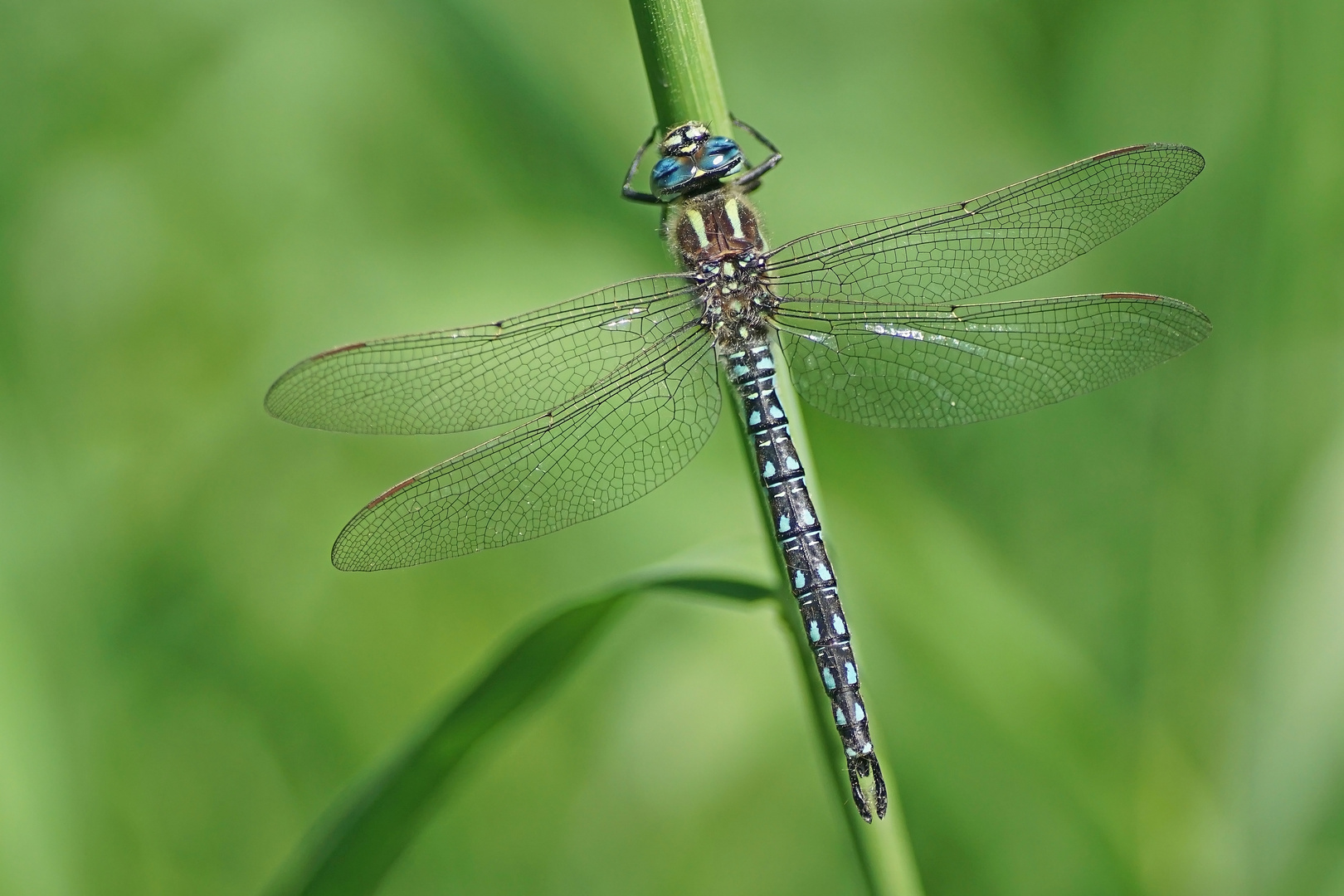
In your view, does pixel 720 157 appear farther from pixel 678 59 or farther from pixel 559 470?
pixel 559 470

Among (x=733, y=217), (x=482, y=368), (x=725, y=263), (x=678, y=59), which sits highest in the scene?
(x=678, y=59)

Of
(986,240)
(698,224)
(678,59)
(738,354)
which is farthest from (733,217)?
(678,59)

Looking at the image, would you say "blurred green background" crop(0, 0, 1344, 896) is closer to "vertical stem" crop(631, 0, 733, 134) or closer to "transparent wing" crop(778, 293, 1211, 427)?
"transparent wing" crop(778, 293, 1211, 427)

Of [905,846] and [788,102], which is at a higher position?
[788,102]

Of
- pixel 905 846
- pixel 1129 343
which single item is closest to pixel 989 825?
pixel 905 846

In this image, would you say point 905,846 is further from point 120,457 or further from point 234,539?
point 120,457

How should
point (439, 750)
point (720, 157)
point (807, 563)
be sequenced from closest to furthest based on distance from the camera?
point (439, 750) → point (807, 563) → point (720, 157)

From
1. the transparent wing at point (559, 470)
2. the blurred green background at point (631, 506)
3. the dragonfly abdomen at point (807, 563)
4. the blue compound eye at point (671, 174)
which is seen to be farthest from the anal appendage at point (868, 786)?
the blue compound eye at point (671, 174)
